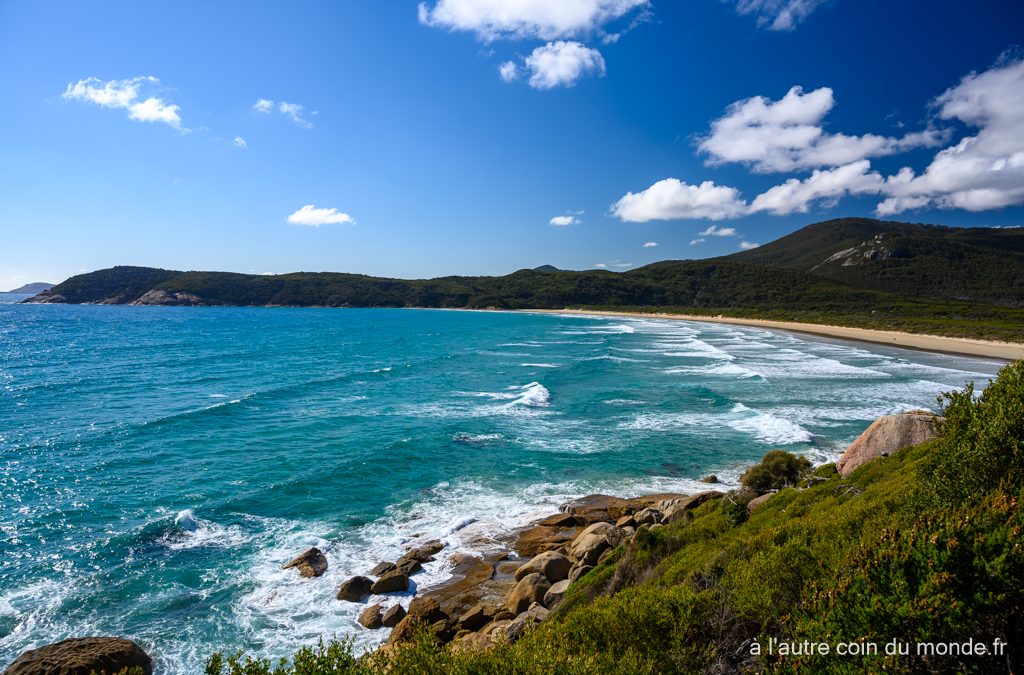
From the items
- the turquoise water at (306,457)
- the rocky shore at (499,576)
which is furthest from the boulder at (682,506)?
the turquoise water at (306,457)

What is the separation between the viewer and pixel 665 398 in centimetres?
3384

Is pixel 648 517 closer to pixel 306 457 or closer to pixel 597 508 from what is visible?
pixel 597 508

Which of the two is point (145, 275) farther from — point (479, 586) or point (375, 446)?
point (479, 586)

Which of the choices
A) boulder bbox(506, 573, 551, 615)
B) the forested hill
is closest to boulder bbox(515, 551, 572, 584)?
boulder bbox(506, 573, 551, 615)

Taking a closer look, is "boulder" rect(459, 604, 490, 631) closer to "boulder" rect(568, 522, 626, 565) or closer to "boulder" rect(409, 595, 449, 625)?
"boulder" rect(409, 595, 449, 625)

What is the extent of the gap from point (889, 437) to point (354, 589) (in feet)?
51.5

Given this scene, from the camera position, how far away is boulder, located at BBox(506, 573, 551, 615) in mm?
11898

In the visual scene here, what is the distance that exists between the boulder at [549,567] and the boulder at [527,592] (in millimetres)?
395

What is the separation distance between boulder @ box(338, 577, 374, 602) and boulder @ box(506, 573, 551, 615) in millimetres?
3923

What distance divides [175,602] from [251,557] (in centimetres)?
235

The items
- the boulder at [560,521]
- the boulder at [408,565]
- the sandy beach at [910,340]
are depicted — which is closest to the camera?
the boulder at [408,565]

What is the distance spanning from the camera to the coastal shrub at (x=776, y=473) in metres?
15.8

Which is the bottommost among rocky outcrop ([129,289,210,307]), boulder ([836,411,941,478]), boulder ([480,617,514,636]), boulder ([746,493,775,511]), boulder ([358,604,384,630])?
boulder ([358,604,384,630])

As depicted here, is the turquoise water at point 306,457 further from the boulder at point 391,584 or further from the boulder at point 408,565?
the boulder at point 391,584
